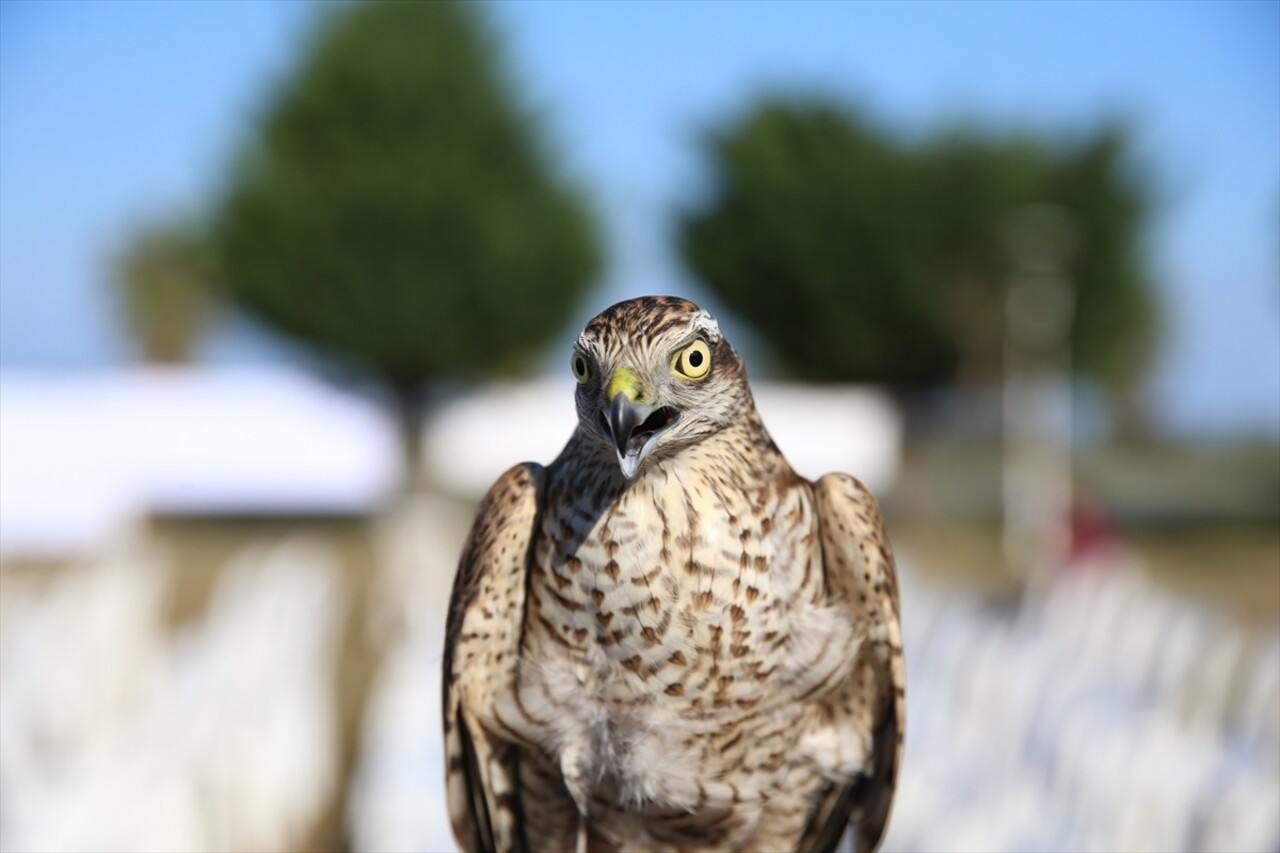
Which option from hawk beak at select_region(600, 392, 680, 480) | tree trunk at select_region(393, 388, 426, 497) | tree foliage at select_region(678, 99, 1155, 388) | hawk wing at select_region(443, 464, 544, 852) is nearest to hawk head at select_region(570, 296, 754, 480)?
hawk beak at select_region(600, 392, 680, 480)

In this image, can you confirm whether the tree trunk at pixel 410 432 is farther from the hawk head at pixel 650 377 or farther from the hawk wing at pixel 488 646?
the hawk head at pixel 650 377

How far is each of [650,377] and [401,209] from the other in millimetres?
27221

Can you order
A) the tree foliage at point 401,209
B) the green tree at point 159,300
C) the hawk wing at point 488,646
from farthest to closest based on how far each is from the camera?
the green tree at point 159,300
the tree foliage at point 401,209
the hawk wing at point 488,646

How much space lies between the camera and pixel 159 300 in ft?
143

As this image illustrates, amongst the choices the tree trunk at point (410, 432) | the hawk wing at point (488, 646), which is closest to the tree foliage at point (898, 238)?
the tree trunk at point (410, 432)

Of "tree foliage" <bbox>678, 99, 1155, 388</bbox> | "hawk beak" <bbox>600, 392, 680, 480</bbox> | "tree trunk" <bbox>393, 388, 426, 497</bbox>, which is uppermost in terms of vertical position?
"tree foliage" <bbox>678, 99, 1155, 388</bbox>

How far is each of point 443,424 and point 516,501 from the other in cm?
2854

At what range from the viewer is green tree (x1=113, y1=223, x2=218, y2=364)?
141ft

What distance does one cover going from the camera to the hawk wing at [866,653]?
2.90 m

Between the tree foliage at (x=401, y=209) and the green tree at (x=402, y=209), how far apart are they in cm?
3

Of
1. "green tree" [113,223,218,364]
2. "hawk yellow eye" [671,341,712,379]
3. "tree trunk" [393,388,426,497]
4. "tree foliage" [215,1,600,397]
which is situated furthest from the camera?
"green tree" [113,223,218,364]

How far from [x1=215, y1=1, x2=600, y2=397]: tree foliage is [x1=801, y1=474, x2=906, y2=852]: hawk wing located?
2637 cm

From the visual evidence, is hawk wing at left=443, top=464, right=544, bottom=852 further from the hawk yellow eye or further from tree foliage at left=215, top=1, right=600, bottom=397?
tree foliage at left=215, top=1, right=600, bottom=397

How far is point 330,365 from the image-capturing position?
29.9 m
